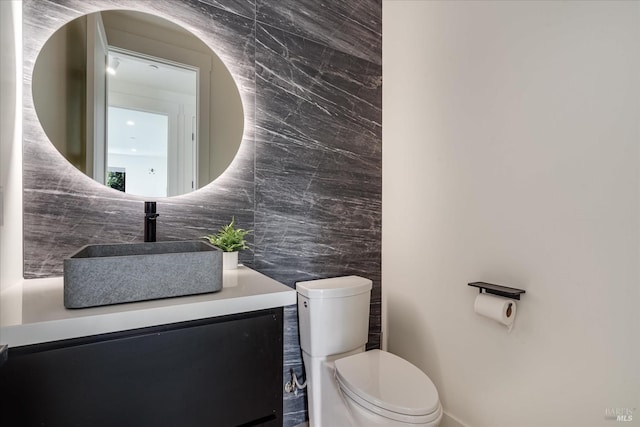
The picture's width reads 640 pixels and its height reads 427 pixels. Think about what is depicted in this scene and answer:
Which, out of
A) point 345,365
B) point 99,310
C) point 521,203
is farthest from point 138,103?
point 521,203

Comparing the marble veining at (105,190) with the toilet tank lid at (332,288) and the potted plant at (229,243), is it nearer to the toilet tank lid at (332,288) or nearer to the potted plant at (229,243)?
the potted plant at (229,243)

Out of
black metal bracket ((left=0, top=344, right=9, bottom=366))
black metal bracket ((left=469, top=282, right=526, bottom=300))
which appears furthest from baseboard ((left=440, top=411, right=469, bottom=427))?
black metal bracket ((left=0, top=344, right=9, bottom=366))

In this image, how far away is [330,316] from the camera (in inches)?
60.3

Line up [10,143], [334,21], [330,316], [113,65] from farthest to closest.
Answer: [334,21] < [330,316] < [113,65] < [10,143]

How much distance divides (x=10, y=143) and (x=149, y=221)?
0.47 metres

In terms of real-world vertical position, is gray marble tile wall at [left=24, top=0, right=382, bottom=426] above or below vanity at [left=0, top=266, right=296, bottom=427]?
above

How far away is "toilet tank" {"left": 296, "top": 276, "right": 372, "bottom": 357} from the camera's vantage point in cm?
152

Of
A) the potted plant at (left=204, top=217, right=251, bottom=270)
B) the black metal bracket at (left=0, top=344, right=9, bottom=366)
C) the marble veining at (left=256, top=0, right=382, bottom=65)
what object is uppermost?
the marble veining at (left=256, top=0, right=382, bottom=65)

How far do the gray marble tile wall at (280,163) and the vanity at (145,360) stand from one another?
368 mm

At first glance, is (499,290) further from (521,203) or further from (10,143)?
(10,143)

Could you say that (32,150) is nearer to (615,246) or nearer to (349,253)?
(349,253)

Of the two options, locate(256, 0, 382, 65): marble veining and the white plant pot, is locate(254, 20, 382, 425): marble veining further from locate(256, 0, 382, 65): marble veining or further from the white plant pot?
the white plant pot

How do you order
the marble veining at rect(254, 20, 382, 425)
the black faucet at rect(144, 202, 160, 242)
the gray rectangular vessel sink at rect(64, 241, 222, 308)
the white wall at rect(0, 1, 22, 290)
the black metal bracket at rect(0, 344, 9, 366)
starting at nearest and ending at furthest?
the black metal bracket at rect(0, 344, 9, 366) → the gray rectangular vessel sink at rect(64, 241, 222, 308) → the white wall at rect(0, 1, 22, 290) → the black faucet at rect(144, 202, 160, 242) → the marble veining at rect(254, 20, 382, 425)

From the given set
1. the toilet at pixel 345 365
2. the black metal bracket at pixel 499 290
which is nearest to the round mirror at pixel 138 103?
the toilet at pixel 345 365
